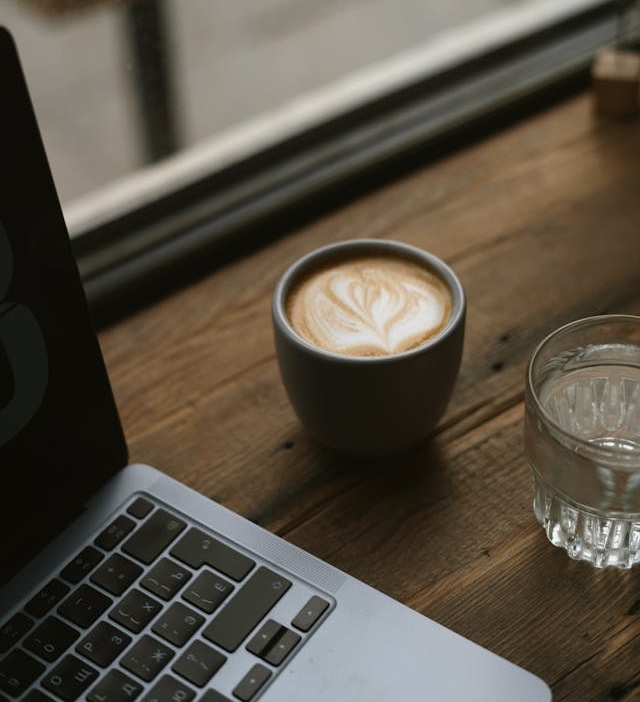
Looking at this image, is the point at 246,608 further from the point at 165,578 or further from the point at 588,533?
the point at 588,533

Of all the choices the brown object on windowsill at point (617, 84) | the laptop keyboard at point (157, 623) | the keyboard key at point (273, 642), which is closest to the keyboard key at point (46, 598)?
the laptop keyboard at point (157, 623)

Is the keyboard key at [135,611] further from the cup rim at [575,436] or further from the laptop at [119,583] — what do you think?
the cup rim at [575,436]

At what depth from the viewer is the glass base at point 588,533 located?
1.76 feet

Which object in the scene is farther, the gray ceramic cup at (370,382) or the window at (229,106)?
the window at (229,106)

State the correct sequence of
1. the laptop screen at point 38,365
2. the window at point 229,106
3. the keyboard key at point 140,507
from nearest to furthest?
the laptop screen at point 38,365
the keyboard key at point 140,507
the window at point 229,106

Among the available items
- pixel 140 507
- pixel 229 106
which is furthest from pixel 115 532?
pixel 229 106

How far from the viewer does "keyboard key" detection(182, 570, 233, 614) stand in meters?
0.52

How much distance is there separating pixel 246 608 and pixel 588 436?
225mm

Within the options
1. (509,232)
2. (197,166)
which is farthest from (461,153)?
(197,166)

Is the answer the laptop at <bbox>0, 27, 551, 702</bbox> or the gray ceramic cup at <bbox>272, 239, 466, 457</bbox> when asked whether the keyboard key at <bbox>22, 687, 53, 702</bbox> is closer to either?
the laptop at <bbox>0, 27, 551, 702</bbox>

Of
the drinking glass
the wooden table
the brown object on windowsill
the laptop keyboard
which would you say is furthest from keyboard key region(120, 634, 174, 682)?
the brown object on windowsill

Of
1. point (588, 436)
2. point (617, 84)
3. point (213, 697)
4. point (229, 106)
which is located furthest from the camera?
point (229, 106)

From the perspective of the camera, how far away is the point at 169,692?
1.59 ft

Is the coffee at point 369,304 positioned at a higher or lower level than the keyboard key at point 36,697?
higher
